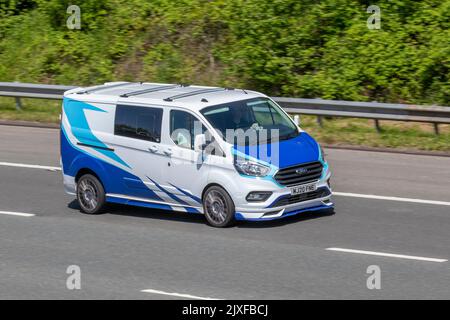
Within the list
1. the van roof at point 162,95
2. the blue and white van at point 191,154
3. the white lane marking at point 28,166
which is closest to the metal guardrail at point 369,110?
the white lane marking at point 28,166

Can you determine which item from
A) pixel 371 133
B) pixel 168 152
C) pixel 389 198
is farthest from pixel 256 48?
pixel 168 152

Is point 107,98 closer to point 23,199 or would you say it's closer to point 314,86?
point 23,199

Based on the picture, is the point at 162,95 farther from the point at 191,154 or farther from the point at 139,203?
the point at 139,203

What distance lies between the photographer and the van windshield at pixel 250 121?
14.6m

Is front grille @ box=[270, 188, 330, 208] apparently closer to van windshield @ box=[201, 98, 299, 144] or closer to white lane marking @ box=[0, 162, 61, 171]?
van windshield @ box=[201, 98, 299, 144]

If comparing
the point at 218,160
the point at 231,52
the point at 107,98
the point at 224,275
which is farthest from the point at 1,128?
the point at 224,275

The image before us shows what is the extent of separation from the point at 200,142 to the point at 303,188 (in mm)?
1582

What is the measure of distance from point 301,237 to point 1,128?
11105 millimetres

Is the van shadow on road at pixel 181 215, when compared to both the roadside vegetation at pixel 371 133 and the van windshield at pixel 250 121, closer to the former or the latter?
the van windshield at pixel 250 121

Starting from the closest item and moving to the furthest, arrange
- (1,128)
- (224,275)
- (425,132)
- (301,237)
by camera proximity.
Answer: (224,275), (301,237), (425,132), (1,128)

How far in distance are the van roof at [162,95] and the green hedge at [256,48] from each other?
25.7 ft

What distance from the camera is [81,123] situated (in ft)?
52.0

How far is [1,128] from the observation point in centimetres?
2302
